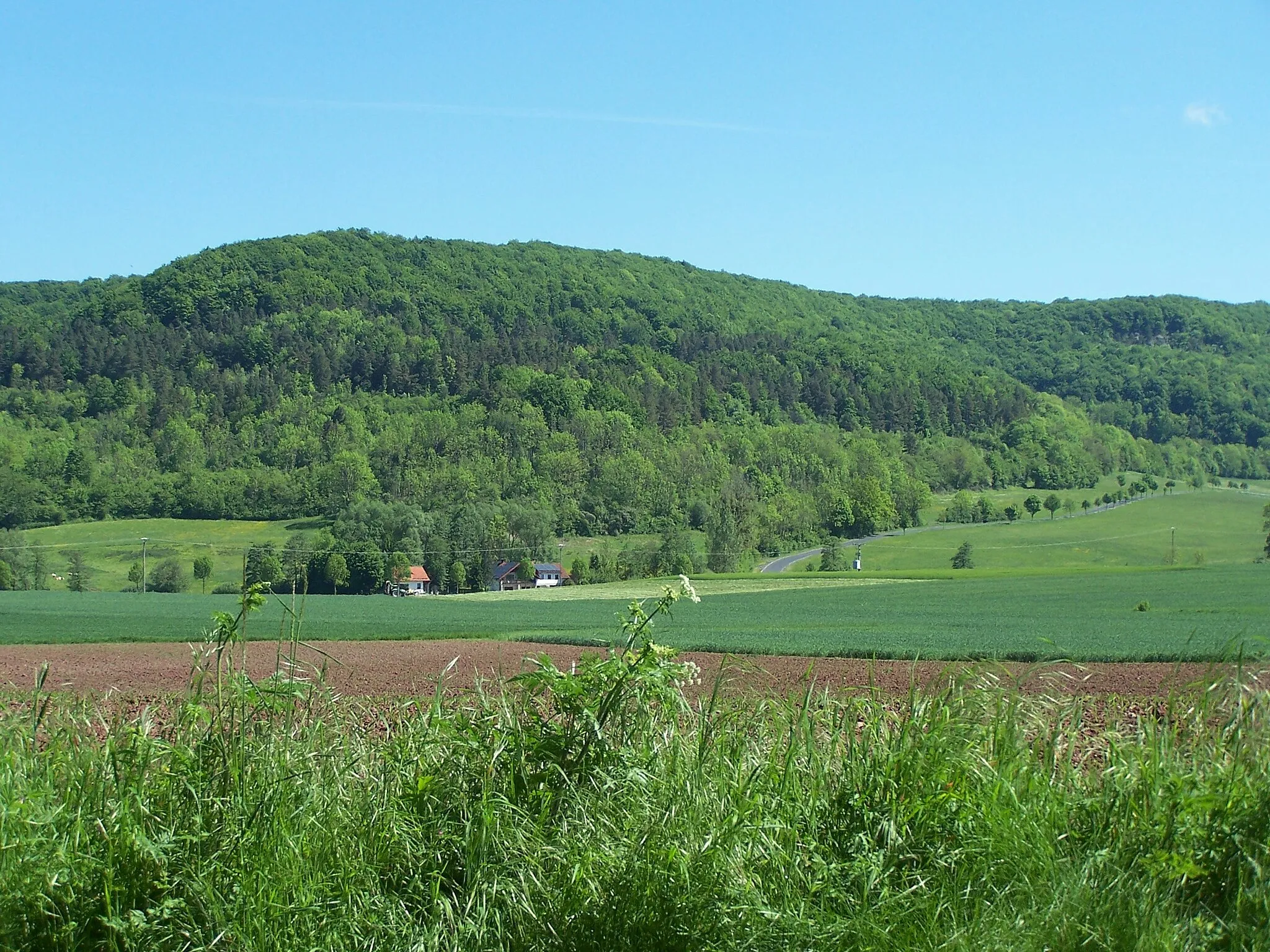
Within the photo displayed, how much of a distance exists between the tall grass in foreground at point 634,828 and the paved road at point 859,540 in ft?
274

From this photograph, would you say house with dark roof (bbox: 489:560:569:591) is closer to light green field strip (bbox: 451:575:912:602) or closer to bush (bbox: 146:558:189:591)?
light green field strip (bbox: 451:575:912:602)

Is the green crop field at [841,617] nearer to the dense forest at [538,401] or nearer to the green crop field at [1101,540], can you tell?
the green crop field at [1101,540]

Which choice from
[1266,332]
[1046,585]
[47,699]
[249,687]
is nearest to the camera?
[249,687]

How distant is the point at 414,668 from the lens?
2089 centimetres

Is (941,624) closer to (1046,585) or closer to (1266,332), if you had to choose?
(1046,585)

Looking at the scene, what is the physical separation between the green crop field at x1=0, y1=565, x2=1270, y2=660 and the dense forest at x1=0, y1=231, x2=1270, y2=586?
34828 millimetres

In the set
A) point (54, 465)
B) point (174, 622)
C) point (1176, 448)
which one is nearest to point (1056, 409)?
point (1176, 448)

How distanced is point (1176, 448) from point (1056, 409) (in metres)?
16.8

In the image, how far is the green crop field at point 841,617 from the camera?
24812 mm

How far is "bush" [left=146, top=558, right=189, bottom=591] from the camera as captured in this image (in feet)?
261

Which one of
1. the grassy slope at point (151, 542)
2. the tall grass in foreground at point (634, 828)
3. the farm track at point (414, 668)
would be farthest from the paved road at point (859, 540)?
the tall grass in foreground at point (634, 828)

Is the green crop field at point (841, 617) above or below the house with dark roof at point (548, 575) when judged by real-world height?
above

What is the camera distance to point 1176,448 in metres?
145

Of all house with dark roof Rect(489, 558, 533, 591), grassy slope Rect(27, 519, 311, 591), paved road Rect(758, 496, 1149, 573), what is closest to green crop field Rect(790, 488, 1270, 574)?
paved road Rect(758, 496, 1149, 573)
